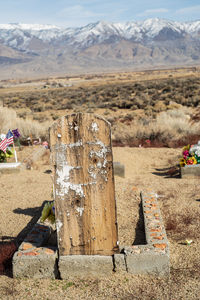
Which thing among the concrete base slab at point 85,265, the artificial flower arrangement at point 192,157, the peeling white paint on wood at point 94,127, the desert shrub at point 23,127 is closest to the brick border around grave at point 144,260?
the concrete base slab at point 85,265

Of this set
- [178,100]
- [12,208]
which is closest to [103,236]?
[12,208]

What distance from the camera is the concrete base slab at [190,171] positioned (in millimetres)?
8133

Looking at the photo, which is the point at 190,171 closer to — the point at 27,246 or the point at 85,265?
the point at 85,265

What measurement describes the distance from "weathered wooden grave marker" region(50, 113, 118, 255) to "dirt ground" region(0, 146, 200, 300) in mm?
447

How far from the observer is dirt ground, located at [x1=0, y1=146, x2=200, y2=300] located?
3.78 metres

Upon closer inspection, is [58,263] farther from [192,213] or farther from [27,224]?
[192,213]

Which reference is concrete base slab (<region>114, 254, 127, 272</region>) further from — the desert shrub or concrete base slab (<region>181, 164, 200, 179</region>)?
the desert shrub

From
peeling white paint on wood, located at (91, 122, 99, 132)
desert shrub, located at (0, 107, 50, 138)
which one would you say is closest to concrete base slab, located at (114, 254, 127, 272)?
peeling white paint on wood, located at (91, 122, 99, 132)

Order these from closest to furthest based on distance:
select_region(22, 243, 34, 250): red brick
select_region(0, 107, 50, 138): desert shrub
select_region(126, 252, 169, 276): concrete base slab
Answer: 1. select_region(126, 252, 169, 276): concrete base slab
2. select_region(22, 243, 34, 250): red brick
3. select_region(0, 107, 50, 138): desert shrub

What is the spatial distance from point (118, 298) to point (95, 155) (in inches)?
60.3

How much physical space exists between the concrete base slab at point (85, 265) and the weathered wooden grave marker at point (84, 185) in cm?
8

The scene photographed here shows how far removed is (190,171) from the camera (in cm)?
816

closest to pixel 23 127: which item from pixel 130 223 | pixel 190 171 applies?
pixel 190 171

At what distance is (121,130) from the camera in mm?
14359
